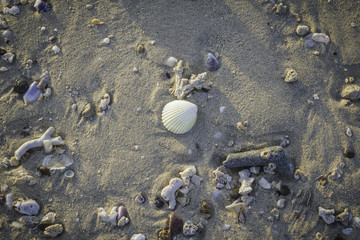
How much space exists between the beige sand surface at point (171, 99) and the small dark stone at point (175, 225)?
0.11 meters

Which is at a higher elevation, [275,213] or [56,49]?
[56,49]

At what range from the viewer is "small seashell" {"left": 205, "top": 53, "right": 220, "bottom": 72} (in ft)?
12.3

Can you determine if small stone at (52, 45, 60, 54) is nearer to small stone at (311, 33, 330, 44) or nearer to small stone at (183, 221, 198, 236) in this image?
small stone at (183, 221, 198, 236)

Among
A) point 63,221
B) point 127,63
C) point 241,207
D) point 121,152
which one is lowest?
point 63,221

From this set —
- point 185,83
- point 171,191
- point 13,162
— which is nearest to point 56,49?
point 13,162

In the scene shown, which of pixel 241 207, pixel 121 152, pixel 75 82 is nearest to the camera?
pixel 241 207

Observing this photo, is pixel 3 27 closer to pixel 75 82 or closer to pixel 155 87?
pixel 75 82

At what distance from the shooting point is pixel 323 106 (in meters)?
3.65

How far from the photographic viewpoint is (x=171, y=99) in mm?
3684

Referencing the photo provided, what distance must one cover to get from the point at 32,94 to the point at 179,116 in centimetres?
216

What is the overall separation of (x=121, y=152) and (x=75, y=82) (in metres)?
1.25

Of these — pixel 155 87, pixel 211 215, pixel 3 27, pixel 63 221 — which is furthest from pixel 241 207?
pixel 3 27

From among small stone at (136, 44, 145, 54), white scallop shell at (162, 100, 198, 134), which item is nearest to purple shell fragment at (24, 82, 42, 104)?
small stone at (136, 44, 145, 54)

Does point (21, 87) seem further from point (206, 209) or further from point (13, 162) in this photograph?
point (206, 209)
